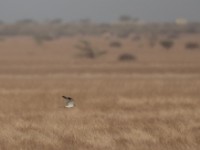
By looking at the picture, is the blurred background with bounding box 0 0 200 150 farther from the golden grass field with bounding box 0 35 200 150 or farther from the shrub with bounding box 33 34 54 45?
the shrub with bounding box 33 34 54 45

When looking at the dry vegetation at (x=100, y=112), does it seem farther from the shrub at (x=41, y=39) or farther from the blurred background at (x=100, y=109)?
the shrub at (x=41, y=39)

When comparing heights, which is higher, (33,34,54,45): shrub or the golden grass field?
the golden grass field

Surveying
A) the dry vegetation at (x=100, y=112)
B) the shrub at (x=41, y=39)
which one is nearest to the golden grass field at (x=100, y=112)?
the dry vegetation at (x=100, y=112)

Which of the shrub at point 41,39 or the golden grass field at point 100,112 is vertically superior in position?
the golden grass field at point 100,112

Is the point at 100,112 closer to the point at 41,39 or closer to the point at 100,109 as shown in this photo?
the point at 100,109

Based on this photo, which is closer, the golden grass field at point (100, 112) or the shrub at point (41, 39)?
the golden grass field at point (100, 112)

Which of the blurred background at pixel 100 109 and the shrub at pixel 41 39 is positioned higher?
the blurred background at pixel 100 109

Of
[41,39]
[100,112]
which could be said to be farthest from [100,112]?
[41,39]

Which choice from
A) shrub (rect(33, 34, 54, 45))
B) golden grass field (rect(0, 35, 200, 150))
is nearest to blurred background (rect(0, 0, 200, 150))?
golden grass field (rect(0, 35, 200, 150))

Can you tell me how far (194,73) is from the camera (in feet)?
97.1

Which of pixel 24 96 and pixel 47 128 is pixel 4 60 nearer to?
pixel 24 96

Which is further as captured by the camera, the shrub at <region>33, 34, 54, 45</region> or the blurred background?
the shrub at <region>33, 34, 54, 45</region>

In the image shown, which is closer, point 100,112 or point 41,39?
point 100,112

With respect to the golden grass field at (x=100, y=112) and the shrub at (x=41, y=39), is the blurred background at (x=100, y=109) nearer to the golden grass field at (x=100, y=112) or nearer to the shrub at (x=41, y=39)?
the golden grass field at (x=100, y=112)
